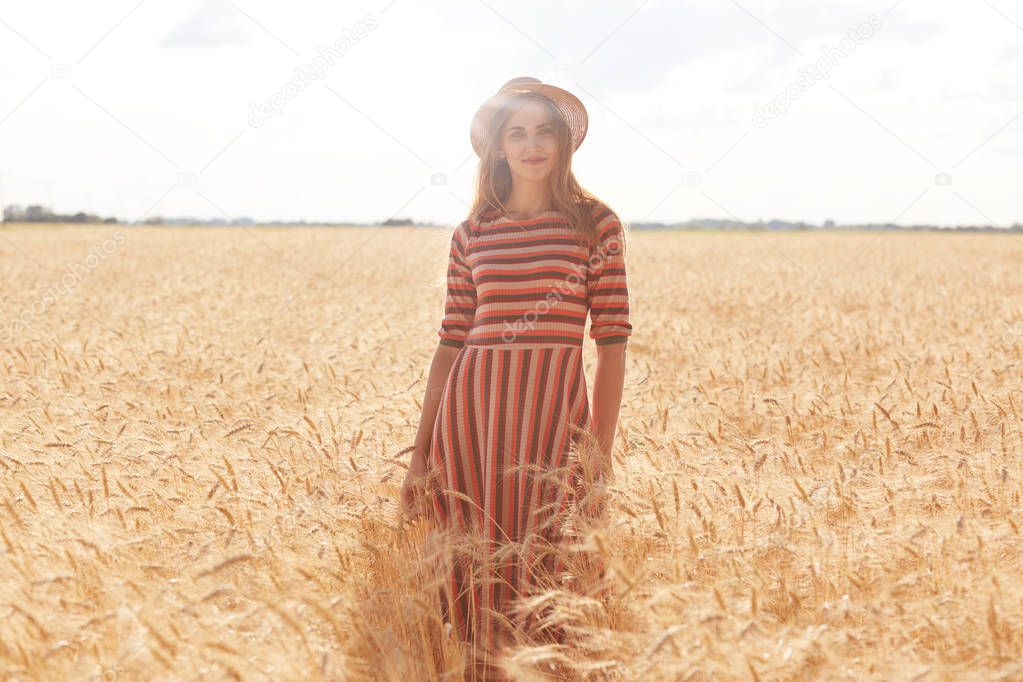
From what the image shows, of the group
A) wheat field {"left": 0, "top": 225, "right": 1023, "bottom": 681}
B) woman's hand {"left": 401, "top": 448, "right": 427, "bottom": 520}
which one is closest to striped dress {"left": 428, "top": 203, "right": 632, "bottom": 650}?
woman's hand {"left": 401, "top": 448, "right": 427, "bottom": 520}

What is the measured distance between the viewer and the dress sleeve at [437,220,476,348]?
9.23ft

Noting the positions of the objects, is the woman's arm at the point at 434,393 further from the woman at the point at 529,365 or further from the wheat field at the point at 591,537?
the wheat field at the point at 591,537

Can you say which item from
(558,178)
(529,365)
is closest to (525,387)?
(529,365)

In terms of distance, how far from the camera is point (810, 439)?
4.20 meters

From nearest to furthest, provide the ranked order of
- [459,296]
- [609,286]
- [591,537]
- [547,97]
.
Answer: [591,537] < [609,286] < [547,97] < [459,296]

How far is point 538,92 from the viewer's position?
106 inches

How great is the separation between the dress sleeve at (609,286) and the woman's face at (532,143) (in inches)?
11.3

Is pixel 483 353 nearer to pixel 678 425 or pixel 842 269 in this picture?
pixel 678 425

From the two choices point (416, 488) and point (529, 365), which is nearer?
point (529, 365)

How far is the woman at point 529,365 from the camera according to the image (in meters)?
2.58

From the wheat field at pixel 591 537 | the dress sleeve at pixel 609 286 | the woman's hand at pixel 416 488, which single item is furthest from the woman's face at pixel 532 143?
the woman's hand at pixel 416 488

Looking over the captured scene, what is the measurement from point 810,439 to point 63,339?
6.56 m

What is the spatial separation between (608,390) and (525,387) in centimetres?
28

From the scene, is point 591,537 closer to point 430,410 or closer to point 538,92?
point 430,410
